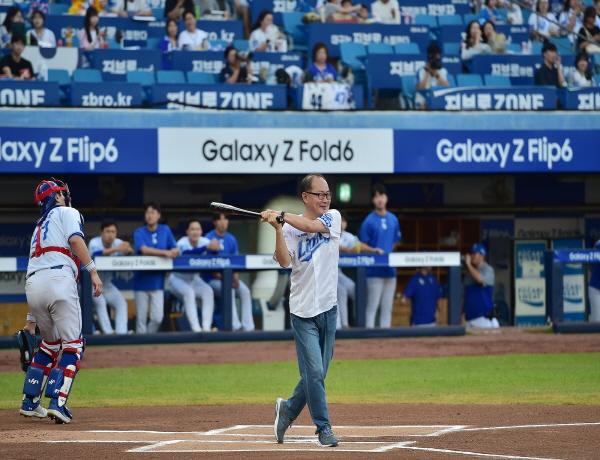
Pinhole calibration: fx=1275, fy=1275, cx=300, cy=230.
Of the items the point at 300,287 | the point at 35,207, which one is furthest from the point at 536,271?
the point at 300,287

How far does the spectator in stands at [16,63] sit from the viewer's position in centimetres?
1711

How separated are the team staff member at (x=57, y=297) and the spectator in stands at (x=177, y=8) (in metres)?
10.5

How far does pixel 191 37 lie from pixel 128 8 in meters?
1.38

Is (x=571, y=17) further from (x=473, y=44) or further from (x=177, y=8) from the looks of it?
(x=177, y=8)

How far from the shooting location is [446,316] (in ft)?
56.5

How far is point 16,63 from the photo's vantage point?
1716cm

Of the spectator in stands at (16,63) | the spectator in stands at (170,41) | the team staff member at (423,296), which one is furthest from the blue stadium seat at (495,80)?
the spectator in stands at (16,63)

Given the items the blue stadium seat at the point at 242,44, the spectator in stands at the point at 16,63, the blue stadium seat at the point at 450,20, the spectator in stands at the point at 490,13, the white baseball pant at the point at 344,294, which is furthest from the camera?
the spectator in stands at the point at 490,13

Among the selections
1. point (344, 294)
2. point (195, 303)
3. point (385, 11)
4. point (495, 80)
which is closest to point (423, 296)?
point (344, 294)

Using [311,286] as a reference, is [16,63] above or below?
above

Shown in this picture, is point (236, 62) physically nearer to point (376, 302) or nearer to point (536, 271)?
point (376, 302)

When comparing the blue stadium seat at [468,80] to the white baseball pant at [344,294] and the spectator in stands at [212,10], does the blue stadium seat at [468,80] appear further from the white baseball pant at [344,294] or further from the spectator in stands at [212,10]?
the white baseball pant at [344,294]

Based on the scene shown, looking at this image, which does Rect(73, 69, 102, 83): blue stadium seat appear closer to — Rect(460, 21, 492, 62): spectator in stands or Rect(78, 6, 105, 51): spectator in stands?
Rect(78, 6, 105, 51): spectator in stands

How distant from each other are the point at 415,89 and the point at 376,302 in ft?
12.3
